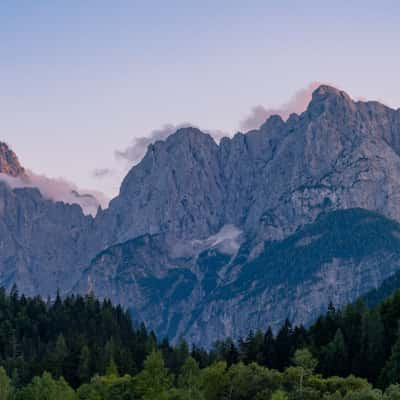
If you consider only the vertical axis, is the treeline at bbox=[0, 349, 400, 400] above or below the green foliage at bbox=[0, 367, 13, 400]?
below

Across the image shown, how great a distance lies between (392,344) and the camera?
159 meters

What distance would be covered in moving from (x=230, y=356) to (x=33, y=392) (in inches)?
1831

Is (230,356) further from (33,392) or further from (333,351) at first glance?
(33,392)

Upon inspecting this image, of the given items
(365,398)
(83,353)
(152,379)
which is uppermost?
(83,353)

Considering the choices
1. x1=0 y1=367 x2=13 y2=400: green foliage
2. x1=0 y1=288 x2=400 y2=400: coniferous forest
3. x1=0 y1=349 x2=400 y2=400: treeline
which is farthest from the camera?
x1=0 y1=367 x2=13 y2=400: green foliage

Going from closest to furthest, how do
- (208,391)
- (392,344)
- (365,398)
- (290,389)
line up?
(365,398)
(290,389)
(208,391)
(392,344)

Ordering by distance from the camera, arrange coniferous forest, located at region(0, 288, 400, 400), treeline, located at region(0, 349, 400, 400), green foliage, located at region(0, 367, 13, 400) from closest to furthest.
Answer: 1. treeline, located at region(0, 349, 400, 400)
2. coniferous forest, located at region(0, 288, 400, 400)
3. green foliage, located at region(0, 367, 13, 400)

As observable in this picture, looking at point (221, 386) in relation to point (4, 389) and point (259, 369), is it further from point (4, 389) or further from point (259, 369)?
point (4, 389)

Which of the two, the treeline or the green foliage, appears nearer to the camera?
the treeline

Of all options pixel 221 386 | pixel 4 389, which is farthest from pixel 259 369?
pixel 4 389

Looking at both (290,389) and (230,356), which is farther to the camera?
(230,356)

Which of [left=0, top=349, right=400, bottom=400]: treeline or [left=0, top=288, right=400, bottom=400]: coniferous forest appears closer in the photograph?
[left=0, top=349, right=400, bottom=400]: treeline

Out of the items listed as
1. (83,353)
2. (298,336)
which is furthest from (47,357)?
(298,336)

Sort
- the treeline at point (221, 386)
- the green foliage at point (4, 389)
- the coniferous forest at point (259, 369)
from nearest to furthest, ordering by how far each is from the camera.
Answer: the treeline at point (221, 386), the coniferous forest at point (259, 369), the green foliage at point (4, 389)
